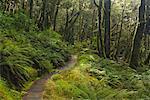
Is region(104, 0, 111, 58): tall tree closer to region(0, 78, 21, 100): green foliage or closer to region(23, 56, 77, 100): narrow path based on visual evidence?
region(23, 56, 77, 100): narrow path

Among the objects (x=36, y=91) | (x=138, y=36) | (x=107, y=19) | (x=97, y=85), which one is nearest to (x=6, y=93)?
(x=36, y=91)

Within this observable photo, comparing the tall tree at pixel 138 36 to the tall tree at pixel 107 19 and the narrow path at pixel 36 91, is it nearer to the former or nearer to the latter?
the tall tree at pixel 107 19

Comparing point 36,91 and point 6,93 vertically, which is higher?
point 6,93

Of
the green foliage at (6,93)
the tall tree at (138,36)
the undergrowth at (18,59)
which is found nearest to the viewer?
the green foliage at (6,93)

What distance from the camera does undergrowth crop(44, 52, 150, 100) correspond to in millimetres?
13704

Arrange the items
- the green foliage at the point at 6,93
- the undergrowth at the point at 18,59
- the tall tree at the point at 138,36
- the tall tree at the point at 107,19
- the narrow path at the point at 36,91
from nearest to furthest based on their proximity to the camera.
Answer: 1. the green foliage at the point at 6,93
2. the narrow path at the point at 36,91
3. the undergrowth at the point at 18,59
4. the tall tree at the point at 138,36
5. the tall tree at the point at 107,19

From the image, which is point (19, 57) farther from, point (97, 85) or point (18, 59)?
point (97, 85)

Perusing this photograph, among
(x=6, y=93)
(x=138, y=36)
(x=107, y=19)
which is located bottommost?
(x=6, y=93)

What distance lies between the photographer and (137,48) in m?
21.4

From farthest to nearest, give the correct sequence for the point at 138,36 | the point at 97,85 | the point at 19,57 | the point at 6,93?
1. the point at 138,36
2. the point at 97,85
3. the point at 19,57
4. the point at 6,93

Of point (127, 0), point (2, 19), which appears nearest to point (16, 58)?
point (2, 19)

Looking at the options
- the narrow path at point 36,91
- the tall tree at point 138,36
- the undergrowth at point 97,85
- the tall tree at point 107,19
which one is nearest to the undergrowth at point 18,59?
the narrow path at point 36,91

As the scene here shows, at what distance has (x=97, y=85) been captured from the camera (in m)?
15.6

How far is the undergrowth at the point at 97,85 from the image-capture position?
13704 millimetres
